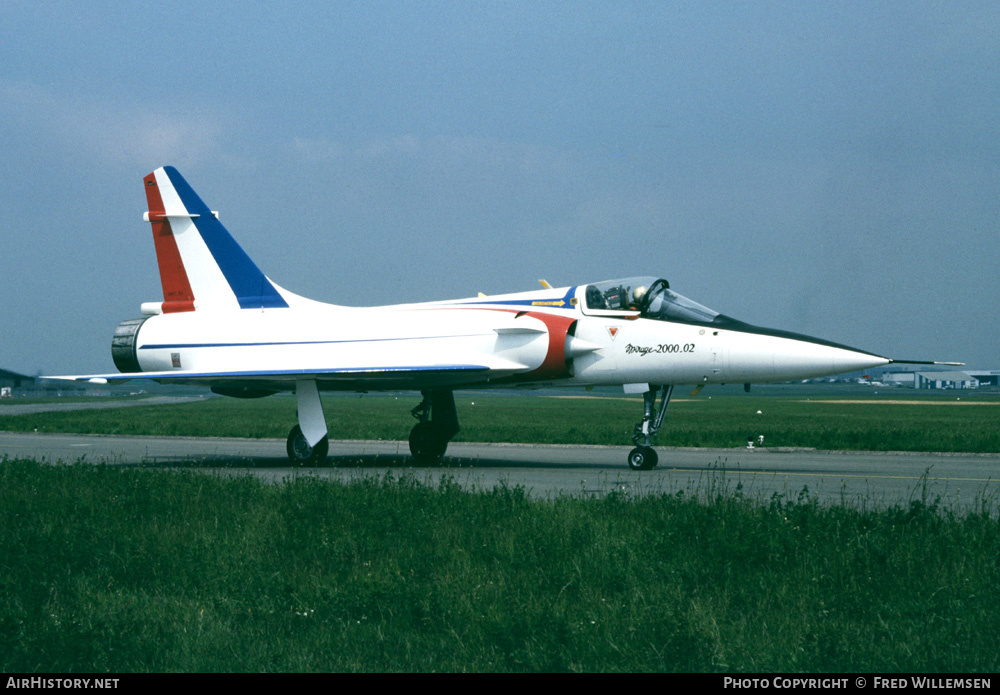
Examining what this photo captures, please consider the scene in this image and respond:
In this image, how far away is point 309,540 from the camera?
27.2ft

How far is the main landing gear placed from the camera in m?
16.0

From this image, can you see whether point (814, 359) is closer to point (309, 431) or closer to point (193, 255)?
point (309, 431)

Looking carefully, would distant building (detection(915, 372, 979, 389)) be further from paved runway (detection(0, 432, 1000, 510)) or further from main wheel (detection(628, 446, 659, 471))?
main wheel (detection(628, 446, 659, 471))

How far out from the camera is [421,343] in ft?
59.0

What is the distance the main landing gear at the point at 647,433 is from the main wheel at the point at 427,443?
413 centimetres

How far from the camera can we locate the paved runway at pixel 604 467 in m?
12.7

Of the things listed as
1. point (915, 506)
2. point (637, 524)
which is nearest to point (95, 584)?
point (637, 524)

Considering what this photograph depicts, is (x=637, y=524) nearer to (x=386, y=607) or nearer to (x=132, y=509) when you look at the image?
(x=386, y=607)

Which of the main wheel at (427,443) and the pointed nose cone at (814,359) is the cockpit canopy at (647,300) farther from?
the main wheel at (427,443)

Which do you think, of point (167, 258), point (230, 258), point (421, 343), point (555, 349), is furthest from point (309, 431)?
point (167, 258)

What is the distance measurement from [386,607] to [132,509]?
4.88 metres
